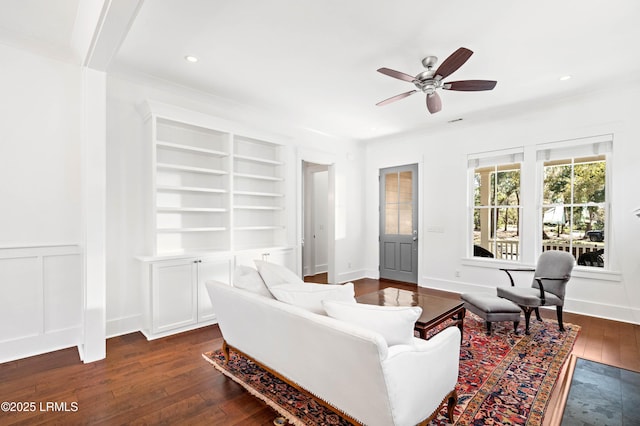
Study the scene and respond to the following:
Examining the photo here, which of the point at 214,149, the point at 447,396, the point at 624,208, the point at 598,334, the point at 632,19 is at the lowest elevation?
the point at 598,334

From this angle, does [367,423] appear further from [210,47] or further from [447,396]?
[210,47]

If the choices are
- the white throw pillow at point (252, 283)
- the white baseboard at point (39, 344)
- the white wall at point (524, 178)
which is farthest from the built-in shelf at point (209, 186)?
the white wall at point (524, 178)

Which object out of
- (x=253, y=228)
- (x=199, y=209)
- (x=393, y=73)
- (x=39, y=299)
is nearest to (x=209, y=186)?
(x=199, y=209)

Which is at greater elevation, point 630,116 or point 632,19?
point 632,19

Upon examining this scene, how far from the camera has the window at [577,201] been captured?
13.8 ft

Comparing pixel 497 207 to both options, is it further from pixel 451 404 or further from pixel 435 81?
pixel 451 404

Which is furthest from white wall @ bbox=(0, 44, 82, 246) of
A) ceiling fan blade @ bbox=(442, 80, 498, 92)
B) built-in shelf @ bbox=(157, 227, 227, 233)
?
ceiling fan blade @ bbox=(442, 80, 498, 92)

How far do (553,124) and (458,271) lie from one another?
260cm

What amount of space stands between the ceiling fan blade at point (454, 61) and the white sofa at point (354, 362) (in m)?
2.06

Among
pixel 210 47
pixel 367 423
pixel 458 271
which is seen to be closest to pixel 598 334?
pixel 458 271

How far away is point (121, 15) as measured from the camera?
2141 mm

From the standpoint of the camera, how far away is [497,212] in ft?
16.8

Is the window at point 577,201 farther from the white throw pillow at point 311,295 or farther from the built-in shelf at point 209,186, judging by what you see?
the white throw pillow at point 311,295

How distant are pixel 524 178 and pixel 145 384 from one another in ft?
17.4
